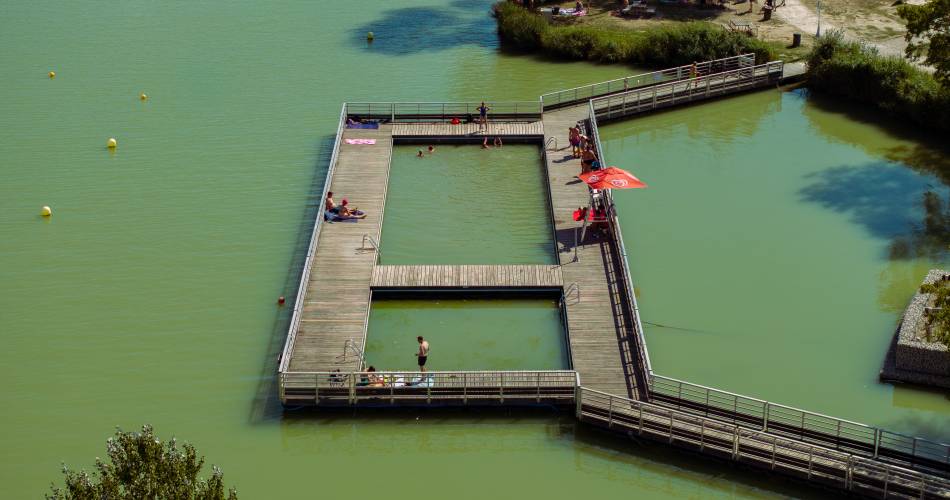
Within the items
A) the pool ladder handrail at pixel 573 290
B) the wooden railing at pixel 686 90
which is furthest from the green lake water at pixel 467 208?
the wooden railing at pixel 686 90

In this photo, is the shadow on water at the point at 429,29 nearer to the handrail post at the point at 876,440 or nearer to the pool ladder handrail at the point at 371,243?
the pool ladder handrail at the point at 371,243

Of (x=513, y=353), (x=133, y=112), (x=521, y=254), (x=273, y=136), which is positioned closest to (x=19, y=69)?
(x=133, y=112)

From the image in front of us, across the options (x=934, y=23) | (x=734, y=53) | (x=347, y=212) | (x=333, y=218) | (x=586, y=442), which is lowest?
(x=586, y=442)

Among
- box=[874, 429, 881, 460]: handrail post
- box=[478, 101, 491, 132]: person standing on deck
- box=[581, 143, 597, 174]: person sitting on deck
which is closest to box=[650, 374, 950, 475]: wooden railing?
box=[874, 429, 881, 460]: handrail post

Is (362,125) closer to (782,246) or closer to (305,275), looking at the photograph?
(305,275)

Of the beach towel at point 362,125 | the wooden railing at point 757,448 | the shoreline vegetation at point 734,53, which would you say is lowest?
the wooden railing at point 757,448

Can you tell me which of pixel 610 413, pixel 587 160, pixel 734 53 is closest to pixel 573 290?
pixel 610 413
